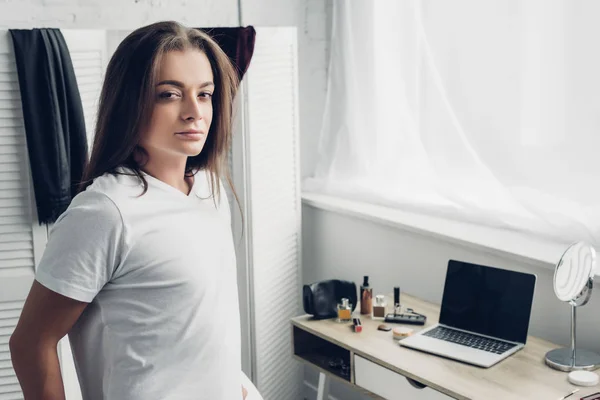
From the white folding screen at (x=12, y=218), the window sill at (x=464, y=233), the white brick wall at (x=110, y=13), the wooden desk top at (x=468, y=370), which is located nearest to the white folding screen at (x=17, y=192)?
the white folding screen at (x=12, y=218)

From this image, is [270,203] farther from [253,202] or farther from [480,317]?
[480,317]

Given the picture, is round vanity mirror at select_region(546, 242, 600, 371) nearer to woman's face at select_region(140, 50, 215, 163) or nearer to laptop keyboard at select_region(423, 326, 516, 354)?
laptop keyboard at select_region(423, 326, 516, 354)

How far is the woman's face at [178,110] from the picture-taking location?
4.04ft

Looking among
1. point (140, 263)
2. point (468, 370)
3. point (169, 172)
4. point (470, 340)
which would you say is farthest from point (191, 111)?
point (470, 340)

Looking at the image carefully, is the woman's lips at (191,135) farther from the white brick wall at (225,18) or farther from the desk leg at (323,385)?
the white brick wall at (225,18)

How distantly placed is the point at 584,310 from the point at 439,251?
580mm

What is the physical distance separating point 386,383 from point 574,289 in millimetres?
564

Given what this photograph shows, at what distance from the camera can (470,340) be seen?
7.01ft

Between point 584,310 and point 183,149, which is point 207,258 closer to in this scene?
point 183,149

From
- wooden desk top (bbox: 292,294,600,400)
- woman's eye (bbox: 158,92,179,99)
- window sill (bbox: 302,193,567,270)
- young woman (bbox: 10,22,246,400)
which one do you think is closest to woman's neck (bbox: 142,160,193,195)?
young woman (bbox: 10,22,246,400)

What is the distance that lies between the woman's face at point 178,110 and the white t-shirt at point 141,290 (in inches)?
2.6

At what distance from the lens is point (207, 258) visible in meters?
1.28

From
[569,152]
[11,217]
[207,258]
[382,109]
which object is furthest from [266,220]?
[207,258]

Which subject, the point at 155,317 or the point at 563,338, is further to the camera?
the point at 563,338
